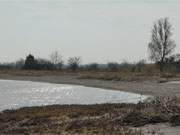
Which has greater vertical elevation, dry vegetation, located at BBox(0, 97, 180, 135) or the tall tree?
the tall tree

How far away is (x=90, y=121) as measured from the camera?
61.4ft

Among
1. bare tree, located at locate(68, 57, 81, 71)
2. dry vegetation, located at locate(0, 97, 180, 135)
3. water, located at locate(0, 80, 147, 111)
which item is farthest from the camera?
bare tree, located at locate(68, 57, 81, 71)

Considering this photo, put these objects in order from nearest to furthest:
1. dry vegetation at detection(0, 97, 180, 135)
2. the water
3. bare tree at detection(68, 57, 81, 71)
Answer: dry vegetation at detection(0, 97, 180, 135)
the water
bare tree at detection(68, 57, 81, 71)

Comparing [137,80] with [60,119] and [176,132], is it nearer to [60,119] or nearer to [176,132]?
[60,119]

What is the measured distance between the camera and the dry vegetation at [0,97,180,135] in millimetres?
16797

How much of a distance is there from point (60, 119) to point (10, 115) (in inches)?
135

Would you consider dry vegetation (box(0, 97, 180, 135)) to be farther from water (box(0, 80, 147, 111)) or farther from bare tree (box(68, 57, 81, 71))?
bare tree (box(68, 57, 81, 71))

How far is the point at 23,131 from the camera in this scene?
685 inches

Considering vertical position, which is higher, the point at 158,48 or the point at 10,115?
the point at 158,48

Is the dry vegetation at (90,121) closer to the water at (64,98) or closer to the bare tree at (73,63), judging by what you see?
the water at (64,98)

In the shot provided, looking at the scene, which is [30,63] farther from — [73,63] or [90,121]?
[90,121]

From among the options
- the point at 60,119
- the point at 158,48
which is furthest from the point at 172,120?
the point at 158,48

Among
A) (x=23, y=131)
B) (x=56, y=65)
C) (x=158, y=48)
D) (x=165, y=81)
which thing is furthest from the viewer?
(x=56, y=65)

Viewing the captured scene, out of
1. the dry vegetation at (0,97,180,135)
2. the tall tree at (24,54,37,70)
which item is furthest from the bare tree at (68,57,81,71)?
the dry vegetation at (0,97,180,135)
